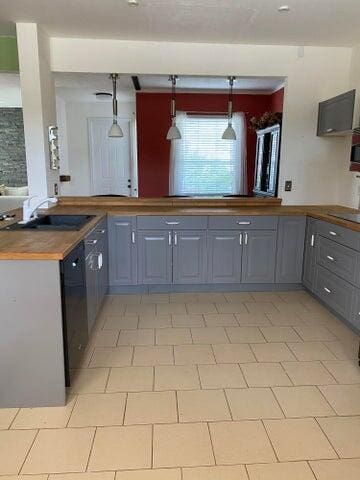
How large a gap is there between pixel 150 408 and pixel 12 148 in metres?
6.94

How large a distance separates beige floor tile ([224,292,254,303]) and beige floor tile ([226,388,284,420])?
1.49m

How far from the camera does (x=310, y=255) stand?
3627 millimetres

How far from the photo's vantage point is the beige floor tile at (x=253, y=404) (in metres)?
1.93

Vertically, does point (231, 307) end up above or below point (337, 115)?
below

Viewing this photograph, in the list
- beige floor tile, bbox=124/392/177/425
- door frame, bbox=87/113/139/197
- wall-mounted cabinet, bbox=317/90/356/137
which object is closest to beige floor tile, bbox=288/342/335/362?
beige floor tile, bbox=124/392/177/425

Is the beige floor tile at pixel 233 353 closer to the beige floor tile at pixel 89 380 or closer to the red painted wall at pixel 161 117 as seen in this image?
the beige floor tile at pixel 89 380

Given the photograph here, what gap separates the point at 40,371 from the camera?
76.1 inches

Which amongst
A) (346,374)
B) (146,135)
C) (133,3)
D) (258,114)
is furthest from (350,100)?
(146,135)

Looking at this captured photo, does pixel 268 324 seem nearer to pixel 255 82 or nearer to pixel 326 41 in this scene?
pixel 326 41

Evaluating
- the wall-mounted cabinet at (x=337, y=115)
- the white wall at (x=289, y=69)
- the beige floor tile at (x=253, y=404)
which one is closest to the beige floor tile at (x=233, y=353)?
the beige floor tile at (x=253, y=404)

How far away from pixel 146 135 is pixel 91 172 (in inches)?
51.3

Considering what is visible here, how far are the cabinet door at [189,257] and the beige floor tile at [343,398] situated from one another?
1786 mm

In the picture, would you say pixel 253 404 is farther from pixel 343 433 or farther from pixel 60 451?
pixel 60 451

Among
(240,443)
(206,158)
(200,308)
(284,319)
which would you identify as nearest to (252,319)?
(284,319)
